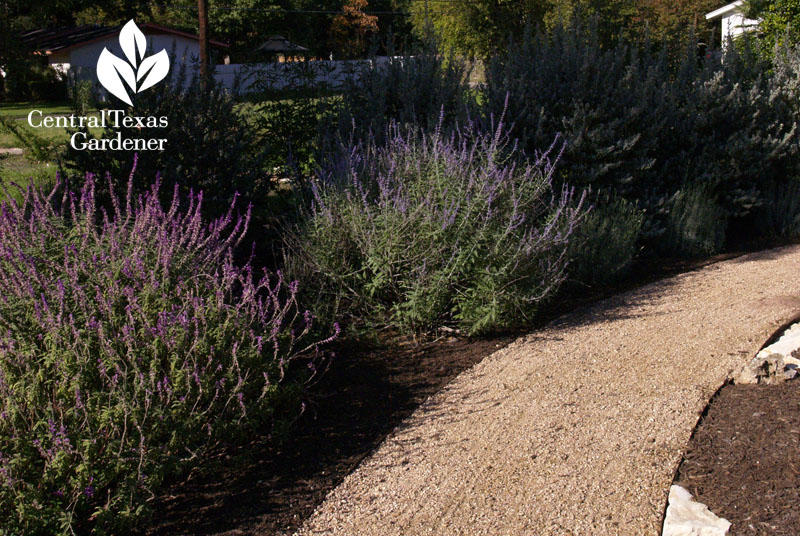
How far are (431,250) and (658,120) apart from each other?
3949 millimetres

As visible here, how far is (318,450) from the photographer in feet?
12.4

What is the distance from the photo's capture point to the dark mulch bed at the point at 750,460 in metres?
3.12

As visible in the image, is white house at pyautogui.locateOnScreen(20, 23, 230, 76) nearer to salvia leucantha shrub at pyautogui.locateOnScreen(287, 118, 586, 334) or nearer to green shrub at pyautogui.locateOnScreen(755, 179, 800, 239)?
green shrub at pyautogui.locateOnScreen(755, 179, 800, 239)

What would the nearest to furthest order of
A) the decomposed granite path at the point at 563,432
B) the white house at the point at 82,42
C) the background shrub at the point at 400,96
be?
the decomposed granite path at the point at 563,432 < the background shrub at the point at 400,96 < the white house at the point at 82,42

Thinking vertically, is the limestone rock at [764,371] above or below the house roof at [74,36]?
below

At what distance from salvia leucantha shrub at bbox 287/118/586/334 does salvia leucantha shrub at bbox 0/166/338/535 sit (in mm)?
1065

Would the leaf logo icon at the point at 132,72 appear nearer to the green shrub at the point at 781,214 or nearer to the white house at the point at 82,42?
the green shrub at the point at 781,214

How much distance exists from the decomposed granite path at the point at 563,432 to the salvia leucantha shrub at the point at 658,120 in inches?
80.8

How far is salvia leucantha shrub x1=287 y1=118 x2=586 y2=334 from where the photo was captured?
16.3 feet

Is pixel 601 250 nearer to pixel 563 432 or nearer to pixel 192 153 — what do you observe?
pixel 563 432

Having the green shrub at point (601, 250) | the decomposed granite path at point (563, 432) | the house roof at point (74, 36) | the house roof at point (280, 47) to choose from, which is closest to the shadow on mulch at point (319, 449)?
the decomposed granite path at point (563, 432)

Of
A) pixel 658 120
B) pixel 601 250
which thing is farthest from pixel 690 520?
pixel 658 120

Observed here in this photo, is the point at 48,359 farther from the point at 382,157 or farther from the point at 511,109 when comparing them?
the point at 511,109

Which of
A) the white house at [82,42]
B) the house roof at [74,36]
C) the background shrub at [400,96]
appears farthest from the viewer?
the white house at [82,42]
